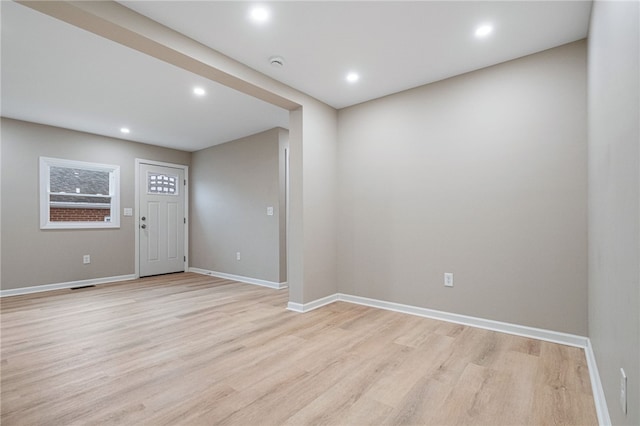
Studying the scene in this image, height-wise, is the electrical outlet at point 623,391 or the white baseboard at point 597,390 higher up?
the electrical outlet at point 623,391

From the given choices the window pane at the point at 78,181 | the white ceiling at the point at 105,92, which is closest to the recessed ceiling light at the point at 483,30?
the white ceiling at the point at 105,92

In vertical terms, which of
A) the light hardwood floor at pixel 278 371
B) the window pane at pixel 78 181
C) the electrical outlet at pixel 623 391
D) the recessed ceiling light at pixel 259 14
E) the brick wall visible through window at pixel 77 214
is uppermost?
the recessed ceiling light at pixel 259 14

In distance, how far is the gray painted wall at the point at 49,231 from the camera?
14.1 ft

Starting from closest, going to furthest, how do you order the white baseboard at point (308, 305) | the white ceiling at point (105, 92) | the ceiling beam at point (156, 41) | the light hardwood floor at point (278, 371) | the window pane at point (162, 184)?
the light hardwood floor at point (278, 371) < the ceiling beam at point (156, 41) < the white ceiling at point (105, 92) < the white baseboard at point (308, 305) < the window pane at point (162, 184)

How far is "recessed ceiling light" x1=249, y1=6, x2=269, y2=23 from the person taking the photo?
2.10 m

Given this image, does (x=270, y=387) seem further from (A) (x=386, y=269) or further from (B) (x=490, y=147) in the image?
(B) (x=490, y=147)

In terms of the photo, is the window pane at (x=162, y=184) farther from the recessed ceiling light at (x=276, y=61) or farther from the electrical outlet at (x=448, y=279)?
the electrical outlet at (x=448, y=279)

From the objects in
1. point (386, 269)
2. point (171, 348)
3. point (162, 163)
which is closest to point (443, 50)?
point (386, 269)

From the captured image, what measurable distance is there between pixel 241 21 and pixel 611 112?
228 centimetres

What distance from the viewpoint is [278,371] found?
209 centimetres

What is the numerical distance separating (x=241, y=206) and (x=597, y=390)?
4783 mm

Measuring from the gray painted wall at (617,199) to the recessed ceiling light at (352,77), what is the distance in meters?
1.78

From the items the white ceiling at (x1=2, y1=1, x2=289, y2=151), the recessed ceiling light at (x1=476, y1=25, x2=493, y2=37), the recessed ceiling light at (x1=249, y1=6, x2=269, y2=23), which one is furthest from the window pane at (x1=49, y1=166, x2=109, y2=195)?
the recessed ceiling light at (x1=476, y1=25, x2=493, y2=37)

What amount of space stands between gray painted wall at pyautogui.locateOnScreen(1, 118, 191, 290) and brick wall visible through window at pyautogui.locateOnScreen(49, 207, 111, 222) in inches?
7.6
